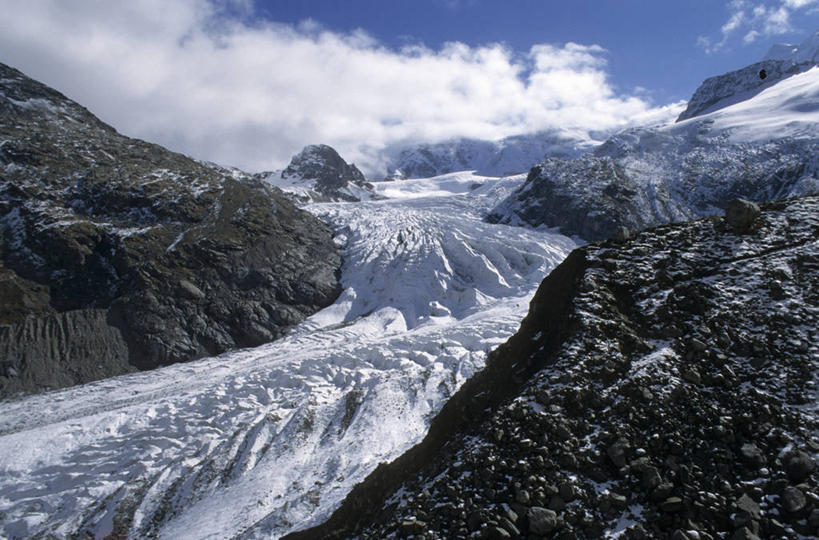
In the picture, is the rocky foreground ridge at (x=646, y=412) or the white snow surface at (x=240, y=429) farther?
the white snow surface at (x=240, y=429)

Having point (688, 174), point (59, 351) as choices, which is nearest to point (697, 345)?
point (59, 351)

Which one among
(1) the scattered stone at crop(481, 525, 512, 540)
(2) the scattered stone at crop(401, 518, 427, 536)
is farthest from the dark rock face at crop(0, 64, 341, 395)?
(1) the scattered stone at crop(481, 525, 512, 540)

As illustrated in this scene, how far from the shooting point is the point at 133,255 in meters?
71.5

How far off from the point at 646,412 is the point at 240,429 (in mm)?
42314

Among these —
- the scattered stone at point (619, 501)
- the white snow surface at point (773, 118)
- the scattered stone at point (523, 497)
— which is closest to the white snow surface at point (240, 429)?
the scattered stone at point (523, 497)

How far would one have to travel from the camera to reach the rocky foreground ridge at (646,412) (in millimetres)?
6988

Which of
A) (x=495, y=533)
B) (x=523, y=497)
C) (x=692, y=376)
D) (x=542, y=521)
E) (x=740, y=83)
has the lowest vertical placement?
(x=495, y=533)

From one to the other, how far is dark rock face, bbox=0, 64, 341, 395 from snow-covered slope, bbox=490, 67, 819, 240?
60.0m

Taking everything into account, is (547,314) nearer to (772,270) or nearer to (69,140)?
(772,270)

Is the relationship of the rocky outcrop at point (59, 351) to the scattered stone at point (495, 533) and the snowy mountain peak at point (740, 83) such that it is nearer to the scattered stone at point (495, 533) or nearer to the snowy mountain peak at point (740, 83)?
the scattered stone at point (495, 533)

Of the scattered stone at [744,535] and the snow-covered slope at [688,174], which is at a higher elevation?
the snow-covered slope at [688,174]

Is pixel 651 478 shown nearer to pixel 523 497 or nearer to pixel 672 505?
pixel 672 505

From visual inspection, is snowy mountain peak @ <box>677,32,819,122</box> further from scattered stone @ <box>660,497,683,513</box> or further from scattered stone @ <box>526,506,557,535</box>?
scattered stone @ <box>526,506,557,535</box>

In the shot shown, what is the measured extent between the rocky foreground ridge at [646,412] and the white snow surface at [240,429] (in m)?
15.8
